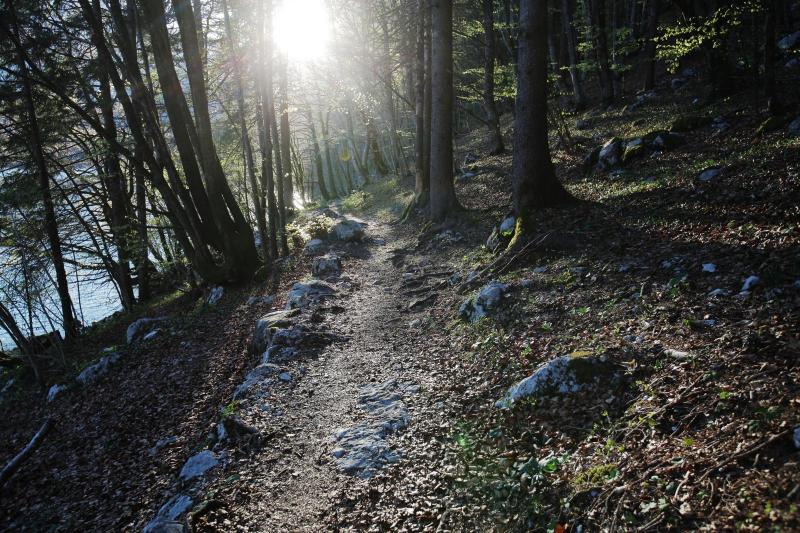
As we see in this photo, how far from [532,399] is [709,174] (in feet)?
20.5

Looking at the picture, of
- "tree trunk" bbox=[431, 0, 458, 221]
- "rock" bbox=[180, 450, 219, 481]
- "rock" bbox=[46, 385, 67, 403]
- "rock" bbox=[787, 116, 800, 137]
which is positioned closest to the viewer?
"rock" bbox=[180, 450, 219, 481]

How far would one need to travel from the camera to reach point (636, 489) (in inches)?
120

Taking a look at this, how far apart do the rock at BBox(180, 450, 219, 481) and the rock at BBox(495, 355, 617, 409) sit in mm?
3359

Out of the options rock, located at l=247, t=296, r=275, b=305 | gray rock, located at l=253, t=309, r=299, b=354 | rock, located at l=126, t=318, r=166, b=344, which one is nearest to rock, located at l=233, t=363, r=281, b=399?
gray rock, located at l=253, t=309, r=299, b=354

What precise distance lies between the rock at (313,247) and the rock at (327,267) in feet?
6.87

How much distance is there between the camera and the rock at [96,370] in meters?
9.92

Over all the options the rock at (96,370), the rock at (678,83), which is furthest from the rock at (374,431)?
the rock at (678,83)

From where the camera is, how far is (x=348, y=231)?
15570 mm

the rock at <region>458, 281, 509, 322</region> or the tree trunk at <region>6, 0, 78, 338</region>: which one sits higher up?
the tree trunk at <region>6, 0, 78, 338</region>

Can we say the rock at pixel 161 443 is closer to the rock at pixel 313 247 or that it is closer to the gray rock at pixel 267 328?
the gray rock at pixel 267 328

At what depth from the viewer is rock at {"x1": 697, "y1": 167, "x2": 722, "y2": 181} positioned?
794 cm

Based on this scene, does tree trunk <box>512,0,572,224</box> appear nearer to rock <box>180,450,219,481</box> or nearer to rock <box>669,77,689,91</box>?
rock <box>180,450,219,481</box>

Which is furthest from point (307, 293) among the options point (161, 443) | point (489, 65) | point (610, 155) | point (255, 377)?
point (489, 65)

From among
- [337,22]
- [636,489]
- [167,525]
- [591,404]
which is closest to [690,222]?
[591,404]
